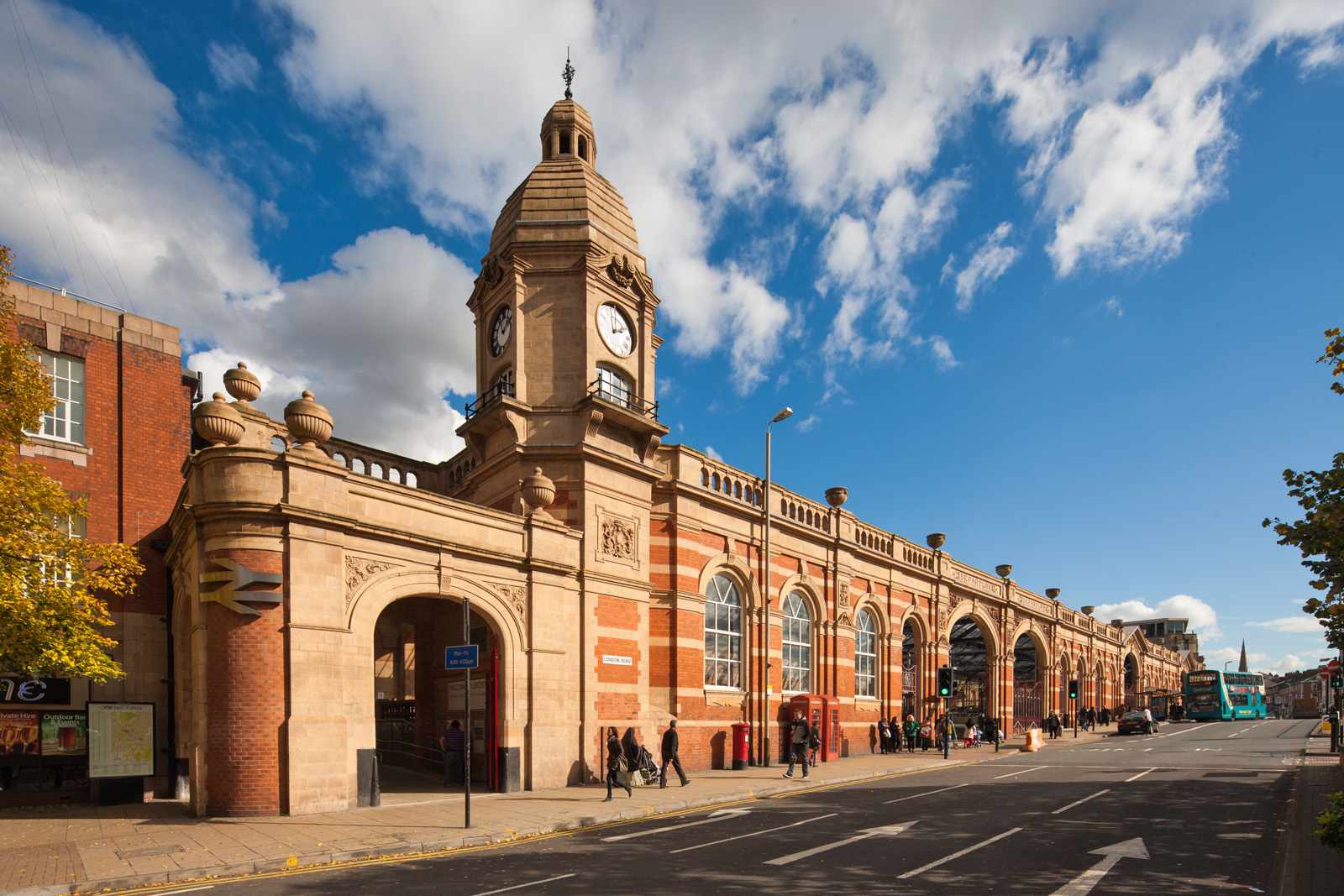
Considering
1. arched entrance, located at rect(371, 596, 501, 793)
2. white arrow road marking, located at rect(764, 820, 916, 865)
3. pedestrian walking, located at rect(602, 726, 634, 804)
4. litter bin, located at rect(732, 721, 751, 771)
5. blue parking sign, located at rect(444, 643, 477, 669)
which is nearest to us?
white arrow road marking, located at rect(764, 820, 916, 865)

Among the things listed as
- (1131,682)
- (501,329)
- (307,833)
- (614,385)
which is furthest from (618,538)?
(1131,682)

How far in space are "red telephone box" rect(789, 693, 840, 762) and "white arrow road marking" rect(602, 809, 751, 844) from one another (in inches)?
438

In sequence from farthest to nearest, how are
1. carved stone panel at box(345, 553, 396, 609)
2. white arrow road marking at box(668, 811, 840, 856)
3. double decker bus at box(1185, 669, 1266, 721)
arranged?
double decker bus at box(1185, 669, 1266, 721), carved stone panel at box(345, 553, 396, 609), white arrow road marking at box(668, 811, 840, 856)

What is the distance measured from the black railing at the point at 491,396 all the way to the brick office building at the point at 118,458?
7.98 meters

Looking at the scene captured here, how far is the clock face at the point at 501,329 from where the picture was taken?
24.6 m

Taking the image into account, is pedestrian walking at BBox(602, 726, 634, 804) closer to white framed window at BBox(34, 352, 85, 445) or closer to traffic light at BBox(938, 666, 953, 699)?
white framed window at BBox(34, 352, 85, 445)

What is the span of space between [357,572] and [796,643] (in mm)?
17890

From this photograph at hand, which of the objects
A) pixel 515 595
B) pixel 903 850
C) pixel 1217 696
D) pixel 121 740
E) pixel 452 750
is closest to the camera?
pixel 903 850

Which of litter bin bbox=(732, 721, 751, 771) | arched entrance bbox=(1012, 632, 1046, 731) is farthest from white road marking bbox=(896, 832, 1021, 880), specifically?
arched entrance bbox=(1012, 632, 1046, 731)

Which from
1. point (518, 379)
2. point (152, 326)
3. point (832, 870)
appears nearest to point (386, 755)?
point (518, 379)

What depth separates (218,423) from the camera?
50.3ft

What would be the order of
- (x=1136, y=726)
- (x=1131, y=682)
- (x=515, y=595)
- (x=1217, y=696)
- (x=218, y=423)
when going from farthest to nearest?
(x=1131, y=682) < (x=1217, y=696) < (x=1136, y=726) < (x=515, y=595) < (x=218, y=423)

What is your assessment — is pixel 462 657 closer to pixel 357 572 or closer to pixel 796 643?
pixel 357 572

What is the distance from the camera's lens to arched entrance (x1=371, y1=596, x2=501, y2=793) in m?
18.6
